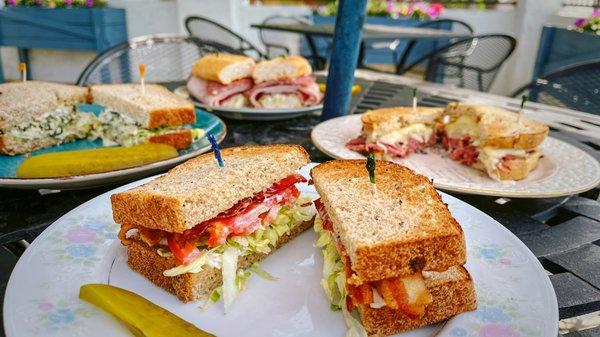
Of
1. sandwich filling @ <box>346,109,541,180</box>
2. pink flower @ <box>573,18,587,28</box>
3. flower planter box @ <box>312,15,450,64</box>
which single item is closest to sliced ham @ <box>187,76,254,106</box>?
sandwich filling @ <box>346,109,541,180</box>

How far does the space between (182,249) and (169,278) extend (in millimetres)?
88

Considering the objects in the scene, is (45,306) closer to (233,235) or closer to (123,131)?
(233,235)

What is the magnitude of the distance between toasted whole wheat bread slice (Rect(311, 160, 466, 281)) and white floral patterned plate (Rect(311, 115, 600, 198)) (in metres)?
0.26

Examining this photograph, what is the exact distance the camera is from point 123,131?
6.68 feet

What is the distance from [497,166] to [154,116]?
1.54m

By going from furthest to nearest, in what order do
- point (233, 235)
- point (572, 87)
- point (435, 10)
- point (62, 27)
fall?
point (435, 10), point (62, 27), point (572, 87), point (233, 235)

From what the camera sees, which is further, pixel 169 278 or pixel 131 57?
pixel 131 57

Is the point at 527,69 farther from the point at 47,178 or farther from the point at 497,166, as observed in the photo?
the point at 47,178

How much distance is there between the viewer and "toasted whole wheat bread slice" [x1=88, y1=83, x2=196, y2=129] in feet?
6.56

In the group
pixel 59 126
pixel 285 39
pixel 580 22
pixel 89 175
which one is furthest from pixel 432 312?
pixel 285 39

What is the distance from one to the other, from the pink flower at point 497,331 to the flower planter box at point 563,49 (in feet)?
24.7

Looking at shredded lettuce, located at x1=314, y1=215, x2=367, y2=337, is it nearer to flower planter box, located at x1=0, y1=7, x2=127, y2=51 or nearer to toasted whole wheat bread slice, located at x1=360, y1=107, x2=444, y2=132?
toasted whole wheat bread slice, located at x1=360, y1=107, x2=444, y2=132

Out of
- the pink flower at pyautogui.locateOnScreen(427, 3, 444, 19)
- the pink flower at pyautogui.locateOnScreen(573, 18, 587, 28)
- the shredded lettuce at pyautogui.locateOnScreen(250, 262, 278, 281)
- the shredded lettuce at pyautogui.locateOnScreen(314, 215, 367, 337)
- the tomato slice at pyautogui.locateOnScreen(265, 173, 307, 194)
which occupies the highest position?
the pink flower at pyautogui.locateOnScreen(427, 3, 444, 19)

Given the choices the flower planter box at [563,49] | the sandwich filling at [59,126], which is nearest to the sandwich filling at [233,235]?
the sandwich filling at [59,126]
